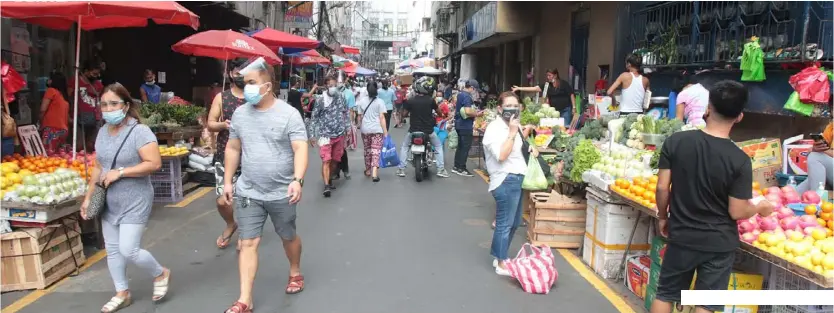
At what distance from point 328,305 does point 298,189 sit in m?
1.01

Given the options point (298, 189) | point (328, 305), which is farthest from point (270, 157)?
point (328, 305)

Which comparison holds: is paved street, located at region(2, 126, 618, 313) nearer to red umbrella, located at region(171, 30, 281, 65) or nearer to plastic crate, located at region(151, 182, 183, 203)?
plastic crate, located at region(151, 182, 183, 203)

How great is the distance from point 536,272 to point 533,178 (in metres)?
0.97

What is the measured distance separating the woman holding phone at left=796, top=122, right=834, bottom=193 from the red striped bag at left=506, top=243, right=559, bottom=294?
273 centimetres

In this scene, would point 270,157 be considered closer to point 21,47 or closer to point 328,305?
point 328,305

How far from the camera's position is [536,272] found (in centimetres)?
505

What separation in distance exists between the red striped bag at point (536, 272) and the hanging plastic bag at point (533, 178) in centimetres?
64

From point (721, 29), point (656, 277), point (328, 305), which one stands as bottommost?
point (328, 305)

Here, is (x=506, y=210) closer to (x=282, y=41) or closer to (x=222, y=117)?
(x=222, y=117)

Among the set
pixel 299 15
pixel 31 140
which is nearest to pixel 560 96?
pixel 31 140

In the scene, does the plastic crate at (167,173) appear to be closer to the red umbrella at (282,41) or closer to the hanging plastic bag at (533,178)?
the hanging plastic bag at (533,178)

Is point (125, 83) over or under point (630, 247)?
over

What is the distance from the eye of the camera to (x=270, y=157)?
4352 mm

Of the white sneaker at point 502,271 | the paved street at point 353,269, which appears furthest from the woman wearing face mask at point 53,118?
the white sneaker at point 502,271
